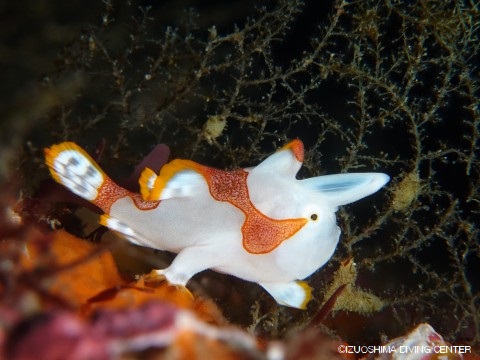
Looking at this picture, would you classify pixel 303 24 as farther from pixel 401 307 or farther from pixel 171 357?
pixel 171 357

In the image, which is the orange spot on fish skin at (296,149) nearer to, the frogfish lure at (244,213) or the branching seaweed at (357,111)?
the frogfish lure at (244,213)

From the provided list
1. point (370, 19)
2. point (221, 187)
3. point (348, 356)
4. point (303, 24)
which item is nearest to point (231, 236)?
point (221, 187)

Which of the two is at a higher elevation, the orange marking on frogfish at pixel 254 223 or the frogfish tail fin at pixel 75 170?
the frogfish tail fin at pixel 75 170

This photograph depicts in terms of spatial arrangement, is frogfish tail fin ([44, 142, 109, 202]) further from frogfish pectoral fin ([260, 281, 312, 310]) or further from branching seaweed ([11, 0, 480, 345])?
frogfish pectoral fin ([260, 281, 312, 310])

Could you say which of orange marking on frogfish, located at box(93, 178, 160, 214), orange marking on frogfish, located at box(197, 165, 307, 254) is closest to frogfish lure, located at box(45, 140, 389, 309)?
orange marking on frogfish, located at box(197, 165, 307, 254)

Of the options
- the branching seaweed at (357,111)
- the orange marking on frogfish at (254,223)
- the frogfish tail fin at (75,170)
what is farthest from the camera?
the branching seaweed at (357,111)

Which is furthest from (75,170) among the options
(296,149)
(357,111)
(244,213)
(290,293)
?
(357,111)

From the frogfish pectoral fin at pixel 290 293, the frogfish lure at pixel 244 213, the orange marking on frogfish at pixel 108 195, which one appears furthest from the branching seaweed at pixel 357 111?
the orange marking on frogfish at pixel 108 195

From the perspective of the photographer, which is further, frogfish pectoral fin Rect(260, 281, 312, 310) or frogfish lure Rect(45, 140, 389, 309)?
frogfish pectoral fin Rect(260, 281, 312, 310)
